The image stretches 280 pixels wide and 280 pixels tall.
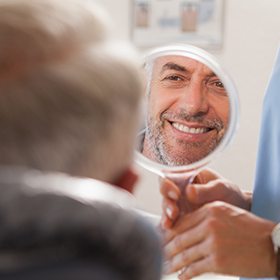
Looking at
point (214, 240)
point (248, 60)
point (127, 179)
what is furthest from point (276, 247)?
point (248, 60)

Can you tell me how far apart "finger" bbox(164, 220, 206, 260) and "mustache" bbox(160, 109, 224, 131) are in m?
0.17

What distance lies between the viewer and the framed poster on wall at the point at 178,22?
2941mm

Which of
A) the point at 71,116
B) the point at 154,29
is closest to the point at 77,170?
the point at 71,116

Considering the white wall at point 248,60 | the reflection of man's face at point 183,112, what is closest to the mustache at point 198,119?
the reflection of man's face at point 183,112

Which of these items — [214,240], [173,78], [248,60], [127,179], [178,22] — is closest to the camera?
[127,179]

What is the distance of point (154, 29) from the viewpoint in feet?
10.0

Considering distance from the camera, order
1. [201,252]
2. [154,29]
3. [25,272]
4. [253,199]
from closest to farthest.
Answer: [25,272] < [201,252] < [253,199] < [154,29]

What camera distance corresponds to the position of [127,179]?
0.52 metres

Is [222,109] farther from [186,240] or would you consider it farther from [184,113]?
[186,240]

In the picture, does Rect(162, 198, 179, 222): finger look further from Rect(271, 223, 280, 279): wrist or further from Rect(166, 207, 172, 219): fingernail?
Rect(271, 223, 280, 279): wrist

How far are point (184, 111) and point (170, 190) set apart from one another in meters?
0.14

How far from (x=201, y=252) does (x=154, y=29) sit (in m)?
2.19

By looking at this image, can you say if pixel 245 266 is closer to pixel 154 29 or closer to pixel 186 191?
pixel 186 191

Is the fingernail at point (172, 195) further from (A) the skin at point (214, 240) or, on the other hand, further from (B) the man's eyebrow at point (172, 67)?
(B) the man's eyebrow at point (172, 67)
